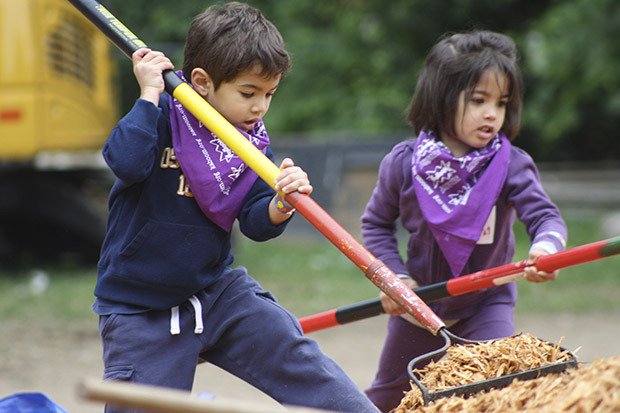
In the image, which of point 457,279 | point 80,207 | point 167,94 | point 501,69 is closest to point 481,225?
point 457,279

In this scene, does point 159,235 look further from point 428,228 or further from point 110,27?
point 428,228

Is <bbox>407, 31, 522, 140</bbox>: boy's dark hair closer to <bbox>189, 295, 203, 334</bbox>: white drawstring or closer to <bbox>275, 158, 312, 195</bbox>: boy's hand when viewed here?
<bbox>275, 158, 312, 195</bbox>: boy's hand

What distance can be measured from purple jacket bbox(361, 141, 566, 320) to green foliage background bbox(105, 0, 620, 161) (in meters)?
8.81

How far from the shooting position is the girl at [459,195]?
3.56 m

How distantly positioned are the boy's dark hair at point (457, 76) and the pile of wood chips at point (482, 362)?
3.43 feet

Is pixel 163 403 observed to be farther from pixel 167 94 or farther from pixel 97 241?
pixel 97 241

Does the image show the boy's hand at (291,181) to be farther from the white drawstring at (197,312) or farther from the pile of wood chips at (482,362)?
the pile of wood chips at (482,362)

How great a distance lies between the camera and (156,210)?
303 cm

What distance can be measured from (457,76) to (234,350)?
1191mm

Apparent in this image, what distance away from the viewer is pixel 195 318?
3.08 m

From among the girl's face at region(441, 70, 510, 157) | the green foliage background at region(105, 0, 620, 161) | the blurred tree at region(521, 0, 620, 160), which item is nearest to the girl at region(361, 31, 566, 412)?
the girl's face at region(441, 70, 510, 157)

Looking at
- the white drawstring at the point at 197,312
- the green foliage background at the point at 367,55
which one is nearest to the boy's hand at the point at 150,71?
the white drawstring at the point at 197,312

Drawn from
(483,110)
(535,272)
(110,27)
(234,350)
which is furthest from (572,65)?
(234,350)

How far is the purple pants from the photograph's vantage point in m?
3.64
